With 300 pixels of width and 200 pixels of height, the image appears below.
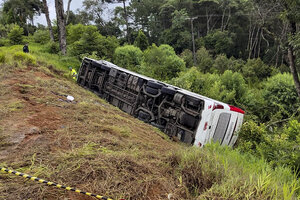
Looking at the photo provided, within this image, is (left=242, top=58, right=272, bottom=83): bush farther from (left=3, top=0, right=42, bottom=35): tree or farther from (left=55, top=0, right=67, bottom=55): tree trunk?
(left=3, top=0, right=42, bottom=35): tree

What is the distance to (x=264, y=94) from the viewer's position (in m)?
14.3

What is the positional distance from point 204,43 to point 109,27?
1618cm

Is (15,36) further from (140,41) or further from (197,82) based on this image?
(197,82)

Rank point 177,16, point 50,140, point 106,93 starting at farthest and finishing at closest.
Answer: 1. point 177,16
2. point 106,93
3. point 50,140

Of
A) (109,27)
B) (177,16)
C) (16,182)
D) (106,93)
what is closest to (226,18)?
(177,16)

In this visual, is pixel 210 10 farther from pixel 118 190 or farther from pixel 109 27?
pixel 118 190

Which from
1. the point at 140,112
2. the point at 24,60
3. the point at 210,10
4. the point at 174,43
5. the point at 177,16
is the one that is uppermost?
the point at 210,10

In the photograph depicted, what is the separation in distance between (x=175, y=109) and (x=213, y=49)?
31936 mm

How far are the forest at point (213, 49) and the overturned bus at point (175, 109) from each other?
790 mm

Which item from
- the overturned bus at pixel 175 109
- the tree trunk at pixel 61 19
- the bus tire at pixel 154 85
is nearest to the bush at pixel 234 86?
the overturned bus at pixel 175 109

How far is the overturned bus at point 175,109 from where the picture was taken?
5.89 m

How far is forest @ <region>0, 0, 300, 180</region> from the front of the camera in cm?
684

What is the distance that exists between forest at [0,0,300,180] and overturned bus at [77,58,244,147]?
31.1 inches

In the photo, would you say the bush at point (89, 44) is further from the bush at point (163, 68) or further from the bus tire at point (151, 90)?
the bus tire at point (151, 90)
